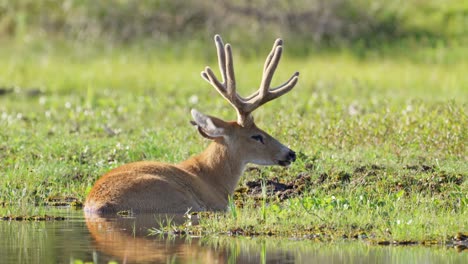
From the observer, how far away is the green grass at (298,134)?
32.6 feet

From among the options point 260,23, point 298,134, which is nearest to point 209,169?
point 298,134

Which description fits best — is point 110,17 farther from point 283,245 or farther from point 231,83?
point 283,245

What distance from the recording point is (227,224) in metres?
9.55

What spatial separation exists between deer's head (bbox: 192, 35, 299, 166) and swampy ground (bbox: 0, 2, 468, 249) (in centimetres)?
38

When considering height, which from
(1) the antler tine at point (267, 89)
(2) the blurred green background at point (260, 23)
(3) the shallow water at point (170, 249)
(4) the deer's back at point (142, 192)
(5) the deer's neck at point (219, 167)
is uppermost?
(2) the blurred green background at point (260, 23)

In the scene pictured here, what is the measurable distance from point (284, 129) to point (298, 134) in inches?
8.5

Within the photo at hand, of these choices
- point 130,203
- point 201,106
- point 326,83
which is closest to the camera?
point 130,203

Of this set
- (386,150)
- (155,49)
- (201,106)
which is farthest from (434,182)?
(155,49)

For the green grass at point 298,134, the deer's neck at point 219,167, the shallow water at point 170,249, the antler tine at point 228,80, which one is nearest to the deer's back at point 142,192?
the deer's neck at point 219,167

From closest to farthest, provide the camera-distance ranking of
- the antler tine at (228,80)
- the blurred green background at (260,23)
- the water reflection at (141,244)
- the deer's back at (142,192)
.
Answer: the water reflection at (141,244) < the deer's back at (142,192) < the antler tine at (228,80) < the blurred green background at (260,23)

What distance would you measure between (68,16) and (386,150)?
636 inches

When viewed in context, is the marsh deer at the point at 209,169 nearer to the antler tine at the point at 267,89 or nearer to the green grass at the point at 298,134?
the antler tine at the point at 267,89

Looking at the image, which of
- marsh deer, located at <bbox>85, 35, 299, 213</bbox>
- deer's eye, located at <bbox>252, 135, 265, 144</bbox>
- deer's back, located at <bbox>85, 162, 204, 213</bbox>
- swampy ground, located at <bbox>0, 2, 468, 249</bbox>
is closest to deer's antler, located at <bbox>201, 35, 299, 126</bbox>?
marsh deer, located at <bbox>85, 35, 299, 213</bbox>

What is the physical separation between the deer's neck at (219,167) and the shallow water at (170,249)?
196cm
